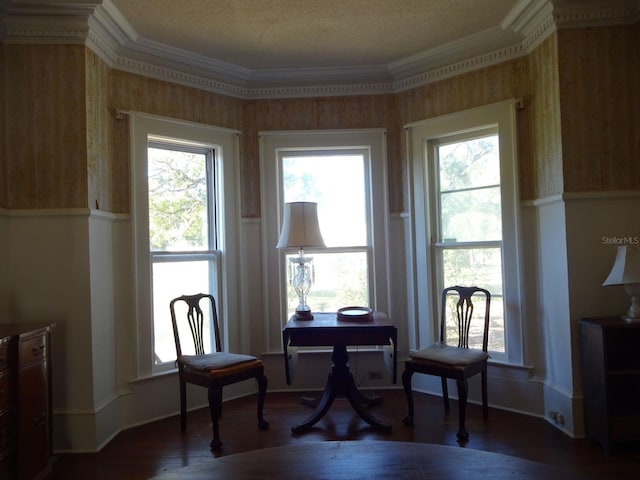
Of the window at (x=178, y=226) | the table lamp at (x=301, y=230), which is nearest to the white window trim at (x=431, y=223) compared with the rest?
the table lamp at (x=301, y=230)

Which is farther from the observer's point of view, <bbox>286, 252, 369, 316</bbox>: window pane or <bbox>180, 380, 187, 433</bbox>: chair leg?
<bbox>286, 252, 369, 316</bbox>: window pane

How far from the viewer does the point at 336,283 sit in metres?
3.87

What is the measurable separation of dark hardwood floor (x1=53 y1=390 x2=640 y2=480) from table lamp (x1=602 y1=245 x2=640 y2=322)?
2.62ft

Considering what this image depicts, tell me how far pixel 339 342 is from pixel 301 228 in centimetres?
84

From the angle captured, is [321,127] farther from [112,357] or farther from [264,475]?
[264,475]

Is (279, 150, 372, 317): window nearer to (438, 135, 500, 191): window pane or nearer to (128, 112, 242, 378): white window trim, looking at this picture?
(128, 112, 242, 378): white window trim

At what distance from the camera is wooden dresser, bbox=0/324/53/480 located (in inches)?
Result: 85.7

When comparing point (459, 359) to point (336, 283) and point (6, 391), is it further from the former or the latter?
point (6, 391)

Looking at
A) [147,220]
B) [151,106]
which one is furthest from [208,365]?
[151,106]

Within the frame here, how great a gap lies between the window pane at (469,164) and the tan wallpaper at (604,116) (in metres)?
0.63

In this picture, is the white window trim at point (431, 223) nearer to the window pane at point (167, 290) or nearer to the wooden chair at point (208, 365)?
the wooden chair at point (208, 365)

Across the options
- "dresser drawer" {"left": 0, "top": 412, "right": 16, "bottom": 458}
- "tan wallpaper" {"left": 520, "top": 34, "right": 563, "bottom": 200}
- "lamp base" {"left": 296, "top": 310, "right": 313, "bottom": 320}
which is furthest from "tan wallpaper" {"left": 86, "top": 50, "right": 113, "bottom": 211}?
"tan wallpaper" {"left": 520, "top": 34, "right": 563, "bottom": 200}

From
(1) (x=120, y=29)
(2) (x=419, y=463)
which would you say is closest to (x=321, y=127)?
(1) (x=120, y=29)

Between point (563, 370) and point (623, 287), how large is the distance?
2.11ft
